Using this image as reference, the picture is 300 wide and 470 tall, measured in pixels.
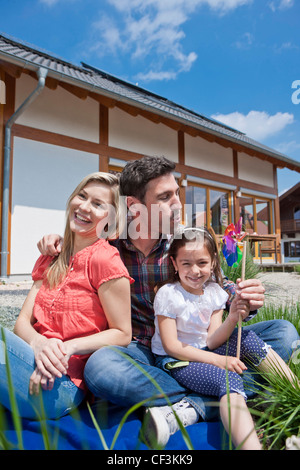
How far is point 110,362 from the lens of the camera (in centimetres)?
127

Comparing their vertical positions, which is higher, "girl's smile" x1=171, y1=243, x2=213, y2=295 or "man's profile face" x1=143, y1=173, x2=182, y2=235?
"man's profile face" x1=143, y1=173, x2=182, y2=235

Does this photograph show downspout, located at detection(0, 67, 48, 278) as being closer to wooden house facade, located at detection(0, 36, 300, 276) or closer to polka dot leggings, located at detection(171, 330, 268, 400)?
wooden house facade, located at detection(0, 36, 300, 276)

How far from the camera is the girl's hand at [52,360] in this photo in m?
1.16

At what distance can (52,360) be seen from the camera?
3.80 ft

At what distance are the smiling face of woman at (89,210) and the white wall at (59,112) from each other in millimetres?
5384

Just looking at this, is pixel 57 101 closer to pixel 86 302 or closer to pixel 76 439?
pixel 86 302

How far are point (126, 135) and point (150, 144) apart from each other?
729 millimetres

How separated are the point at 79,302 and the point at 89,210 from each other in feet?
1.38

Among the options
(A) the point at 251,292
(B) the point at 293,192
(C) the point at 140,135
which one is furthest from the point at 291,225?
(A) the point at 251,292

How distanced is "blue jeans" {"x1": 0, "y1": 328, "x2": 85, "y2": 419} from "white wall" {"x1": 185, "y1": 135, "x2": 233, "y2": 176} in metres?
8.31

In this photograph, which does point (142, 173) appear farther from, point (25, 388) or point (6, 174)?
point (6, 174)

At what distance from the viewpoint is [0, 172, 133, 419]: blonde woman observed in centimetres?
121

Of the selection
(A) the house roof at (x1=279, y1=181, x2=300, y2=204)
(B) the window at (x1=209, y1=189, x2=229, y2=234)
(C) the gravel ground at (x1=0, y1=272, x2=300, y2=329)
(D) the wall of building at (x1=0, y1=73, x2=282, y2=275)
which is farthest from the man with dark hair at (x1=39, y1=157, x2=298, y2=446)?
(A) the house roof at (x1=279, y1=181, x2=300, y2=204)
